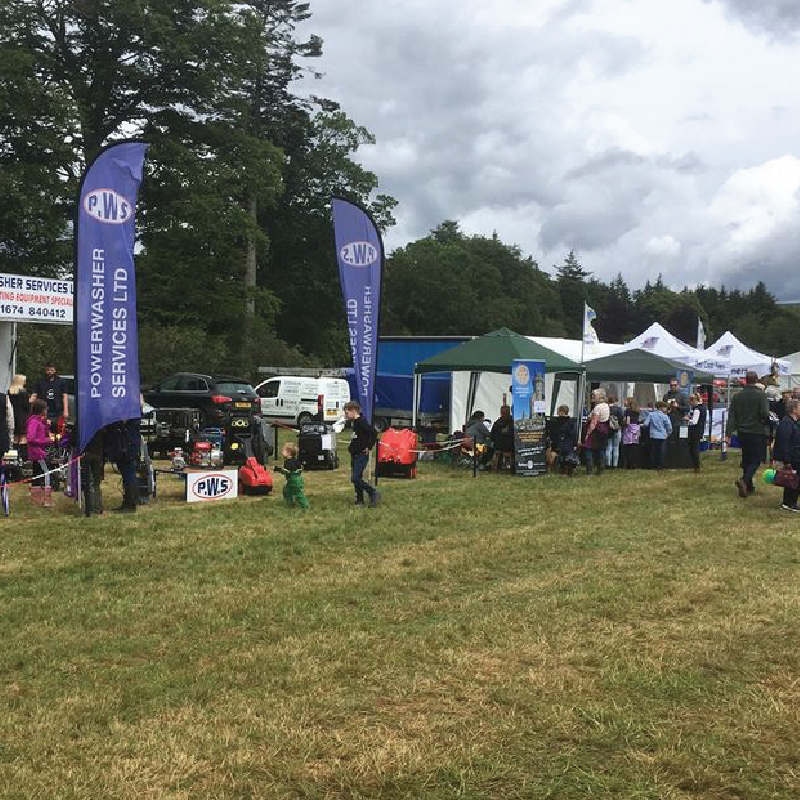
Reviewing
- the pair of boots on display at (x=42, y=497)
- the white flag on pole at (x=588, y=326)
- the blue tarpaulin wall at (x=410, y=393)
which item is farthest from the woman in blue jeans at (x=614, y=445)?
the pair of boots on display at (x=42, y=497)

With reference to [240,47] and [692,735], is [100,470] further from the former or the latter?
[240,47]

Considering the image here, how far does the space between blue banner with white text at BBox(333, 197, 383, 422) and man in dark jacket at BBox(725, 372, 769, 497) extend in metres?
5.36

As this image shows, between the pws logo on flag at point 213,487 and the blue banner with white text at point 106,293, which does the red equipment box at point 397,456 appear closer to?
the pws logo on flag at point 213,487

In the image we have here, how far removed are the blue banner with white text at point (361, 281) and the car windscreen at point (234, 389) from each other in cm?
953

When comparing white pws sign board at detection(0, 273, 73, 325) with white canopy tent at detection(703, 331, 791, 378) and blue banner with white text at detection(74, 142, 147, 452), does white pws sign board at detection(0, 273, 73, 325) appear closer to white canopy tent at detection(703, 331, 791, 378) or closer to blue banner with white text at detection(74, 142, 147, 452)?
blue banner with white text at detection(74, 142, 147, 452)

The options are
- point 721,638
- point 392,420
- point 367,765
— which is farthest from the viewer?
point 392,420

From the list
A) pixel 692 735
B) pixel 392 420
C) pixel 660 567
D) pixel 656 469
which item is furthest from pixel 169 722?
pixel 392 420

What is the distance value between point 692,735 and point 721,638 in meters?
1.63

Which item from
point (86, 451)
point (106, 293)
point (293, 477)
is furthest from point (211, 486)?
point (106, 293)

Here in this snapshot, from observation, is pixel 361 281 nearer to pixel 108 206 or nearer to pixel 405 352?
pixel 108 206

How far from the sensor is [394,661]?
15.8 feet

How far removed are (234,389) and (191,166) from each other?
1205 centimetres

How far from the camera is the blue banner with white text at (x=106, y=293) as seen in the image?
8.83 meters

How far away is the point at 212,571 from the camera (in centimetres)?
700
